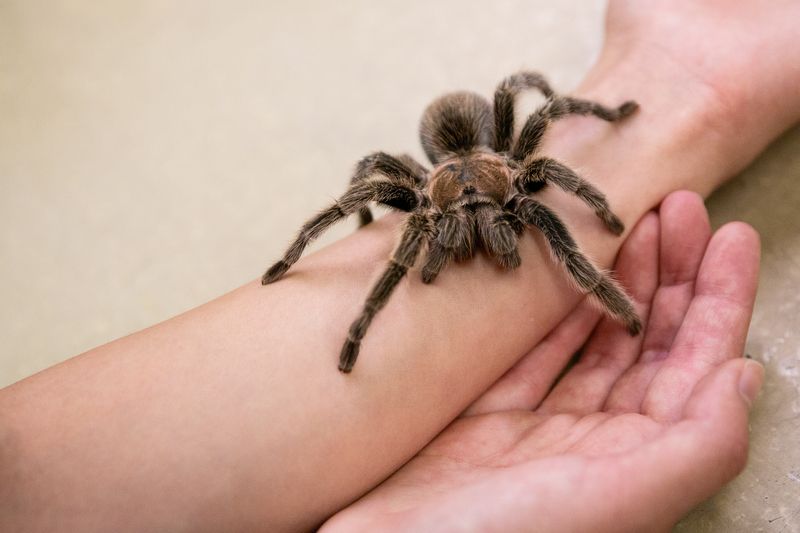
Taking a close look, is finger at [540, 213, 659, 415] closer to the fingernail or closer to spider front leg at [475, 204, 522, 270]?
spider front leg at [475, 204, 522, 270]

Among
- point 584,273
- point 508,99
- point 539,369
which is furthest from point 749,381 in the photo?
point 508,99

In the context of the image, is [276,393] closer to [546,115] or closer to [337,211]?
[337,211]

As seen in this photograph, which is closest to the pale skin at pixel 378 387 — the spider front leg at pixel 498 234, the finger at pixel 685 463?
the finger at pixel 685 463

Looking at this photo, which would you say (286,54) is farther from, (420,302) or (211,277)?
(420,302)

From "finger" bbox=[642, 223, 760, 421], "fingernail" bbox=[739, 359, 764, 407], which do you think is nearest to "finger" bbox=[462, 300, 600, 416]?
"finger" bbox=[642, 223, 760, 421]

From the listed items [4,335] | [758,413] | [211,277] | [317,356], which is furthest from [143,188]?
[758,413]
